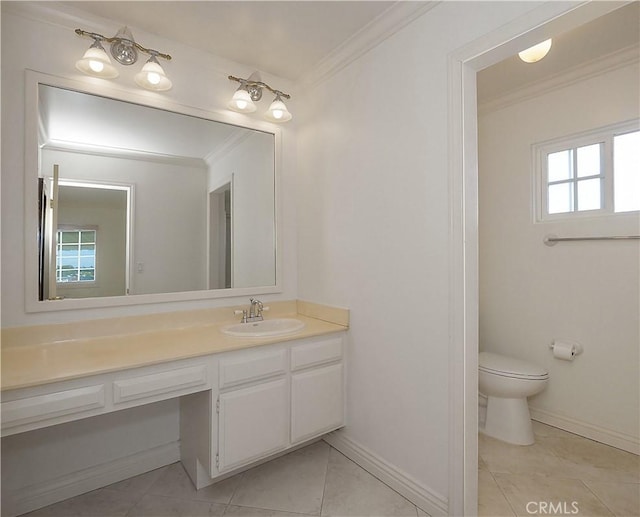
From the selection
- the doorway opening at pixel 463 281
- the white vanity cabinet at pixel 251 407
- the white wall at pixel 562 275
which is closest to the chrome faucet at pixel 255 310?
the white vanity cabinet at pixel 251 407

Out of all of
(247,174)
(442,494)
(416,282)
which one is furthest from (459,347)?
(247,174)

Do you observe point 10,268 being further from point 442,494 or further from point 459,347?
point 442,494

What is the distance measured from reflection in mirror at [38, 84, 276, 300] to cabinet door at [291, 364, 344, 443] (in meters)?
0.74

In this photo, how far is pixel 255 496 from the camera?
1.72 metres

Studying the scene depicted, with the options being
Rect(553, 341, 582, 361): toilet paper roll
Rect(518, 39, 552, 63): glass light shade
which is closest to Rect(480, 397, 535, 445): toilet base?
Rect(553, 341, 582, 361): toilet paper roll

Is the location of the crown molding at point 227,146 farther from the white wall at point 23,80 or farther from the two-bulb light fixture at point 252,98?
the white wall at point 23,80

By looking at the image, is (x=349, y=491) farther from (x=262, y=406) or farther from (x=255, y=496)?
(x=262, y=406)

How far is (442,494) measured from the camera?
61.2 inches

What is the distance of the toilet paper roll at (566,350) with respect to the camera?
229 centimetres

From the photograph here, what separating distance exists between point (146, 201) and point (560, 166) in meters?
2.79

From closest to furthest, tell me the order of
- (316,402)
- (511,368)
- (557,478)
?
(557,478) < (316,402) < (511,368)

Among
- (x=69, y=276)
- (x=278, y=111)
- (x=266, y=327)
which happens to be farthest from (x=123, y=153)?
(x=266, y=327)

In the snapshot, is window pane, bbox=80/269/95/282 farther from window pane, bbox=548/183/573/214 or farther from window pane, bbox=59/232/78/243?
window pane, bbox=548/183/573/214

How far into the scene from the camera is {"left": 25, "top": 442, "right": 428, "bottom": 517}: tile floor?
63.5 inches
